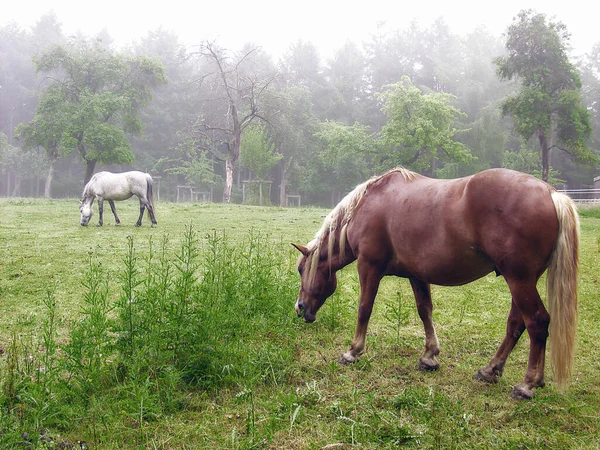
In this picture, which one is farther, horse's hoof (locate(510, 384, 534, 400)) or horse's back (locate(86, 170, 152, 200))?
horse's back (locate(86, 170, 152, 200))

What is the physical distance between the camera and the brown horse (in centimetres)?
298

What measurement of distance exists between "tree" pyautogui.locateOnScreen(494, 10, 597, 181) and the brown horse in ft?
79.5

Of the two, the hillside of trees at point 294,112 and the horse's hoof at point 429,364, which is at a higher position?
the hillside of trees at point 294,112

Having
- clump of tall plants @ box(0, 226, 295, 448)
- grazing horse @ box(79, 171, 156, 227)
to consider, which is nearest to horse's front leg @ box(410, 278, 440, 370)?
clump of tall plants @ box(0, 226, 295, 448)

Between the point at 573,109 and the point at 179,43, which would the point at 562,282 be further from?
the point at 179,43

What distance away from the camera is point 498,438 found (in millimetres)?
2600

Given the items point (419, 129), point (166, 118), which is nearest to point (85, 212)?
point (419, 129)

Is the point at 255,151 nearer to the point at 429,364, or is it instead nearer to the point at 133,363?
the point at 429,364

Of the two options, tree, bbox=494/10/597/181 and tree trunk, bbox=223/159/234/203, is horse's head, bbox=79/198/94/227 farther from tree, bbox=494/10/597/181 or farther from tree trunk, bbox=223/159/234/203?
tree, bbox=494/10/597/181

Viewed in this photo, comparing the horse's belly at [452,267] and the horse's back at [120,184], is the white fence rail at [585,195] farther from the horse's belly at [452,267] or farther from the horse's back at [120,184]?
the horse's belly at [452,267]

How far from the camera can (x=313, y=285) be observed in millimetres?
4430

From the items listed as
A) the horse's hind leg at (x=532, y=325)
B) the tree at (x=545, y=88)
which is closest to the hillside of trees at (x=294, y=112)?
the tree at (x=545, y=88)

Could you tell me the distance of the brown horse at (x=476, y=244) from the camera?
2.98 m

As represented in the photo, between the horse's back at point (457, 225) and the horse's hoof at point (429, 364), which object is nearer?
the horse's back at point (457, 225)
